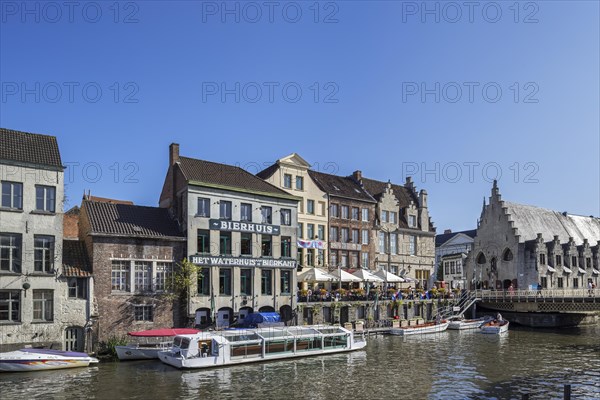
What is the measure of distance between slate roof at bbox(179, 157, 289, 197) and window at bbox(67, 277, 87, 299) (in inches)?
418

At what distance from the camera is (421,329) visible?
5150 centimetres

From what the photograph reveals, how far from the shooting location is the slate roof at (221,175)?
44844 millimetres

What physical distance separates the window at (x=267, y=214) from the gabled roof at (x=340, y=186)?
11.4m

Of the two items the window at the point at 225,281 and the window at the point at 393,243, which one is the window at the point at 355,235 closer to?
the window at the point at 393,243

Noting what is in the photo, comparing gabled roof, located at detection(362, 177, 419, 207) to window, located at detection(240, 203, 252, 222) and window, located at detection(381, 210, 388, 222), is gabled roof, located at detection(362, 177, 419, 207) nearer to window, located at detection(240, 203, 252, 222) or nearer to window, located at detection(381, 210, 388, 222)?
window, located at detection(381, 210, 388, 222)

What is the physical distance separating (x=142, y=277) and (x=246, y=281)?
8530 mm

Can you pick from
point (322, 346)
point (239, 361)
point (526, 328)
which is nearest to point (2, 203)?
point (239, 361)

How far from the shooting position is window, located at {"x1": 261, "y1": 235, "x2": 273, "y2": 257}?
4672 centimetres

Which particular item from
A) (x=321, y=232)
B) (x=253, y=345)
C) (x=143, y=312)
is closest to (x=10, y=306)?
(x=143, y=312)

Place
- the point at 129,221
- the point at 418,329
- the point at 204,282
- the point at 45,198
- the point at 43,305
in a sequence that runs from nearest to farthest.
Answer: the point at 43,305, the point at 45,198, the point at 129,221, the point at 204,282, the point at 418,329

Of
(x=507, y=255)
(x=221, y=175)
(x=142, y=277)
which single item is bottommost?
(x=142, y=277)

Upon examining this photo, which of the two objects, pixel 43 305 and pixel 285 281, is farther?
pixel 285 281

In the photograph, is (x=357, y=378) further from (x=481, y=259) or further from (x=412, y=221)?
(x=481, y=259)

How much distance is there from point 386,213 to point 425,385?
Answer: 36683 millimetres
